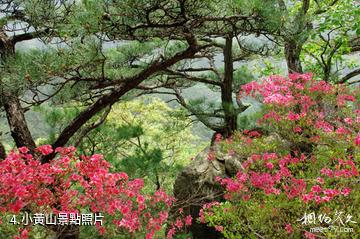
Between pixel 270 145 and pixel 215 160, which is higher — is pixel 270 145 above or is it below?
above

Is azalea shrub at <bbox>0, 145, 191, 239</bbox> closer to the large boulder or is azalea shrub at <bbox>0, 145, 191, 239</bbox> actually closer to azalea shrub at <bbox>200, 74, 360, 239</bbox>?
azalea shrub at <bbox>200, 74, 360, 239</bbox>

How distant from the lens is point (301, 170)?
3.77 meters

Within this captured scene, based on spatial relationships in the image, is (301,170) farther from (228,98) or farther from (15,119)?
(15,119)

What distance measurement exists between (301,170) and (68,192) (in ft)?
7.72

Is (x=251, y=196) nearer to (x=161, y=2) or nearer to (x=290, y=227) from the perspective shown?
(x=290, y=227)

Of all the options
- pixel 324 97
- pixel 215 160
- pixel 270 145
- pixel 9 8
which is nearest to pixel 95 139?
pixel 215 160

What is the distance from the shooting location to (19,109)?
4305mm

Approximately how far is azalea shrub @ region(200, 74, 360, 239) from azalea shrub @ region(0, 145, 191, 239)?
1019mm

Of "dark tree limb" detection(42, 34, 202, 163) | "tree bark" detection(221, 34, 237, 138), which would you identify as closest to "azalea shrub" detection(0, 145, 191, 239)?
"dark tree limb" detection(42, 34, 202, 163)

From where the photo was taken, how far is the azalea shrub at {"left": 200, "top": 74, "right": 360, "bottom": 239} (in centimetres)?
297

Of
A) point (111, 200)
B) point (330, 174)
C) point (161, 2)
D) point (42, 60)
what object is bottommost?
point (111, 200)

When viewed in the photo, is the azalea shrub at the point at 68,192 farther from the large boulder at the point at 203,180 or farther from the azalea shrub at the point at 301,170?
the large boulder at the point at 203,180

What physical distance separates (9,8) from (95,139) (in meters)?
3.15

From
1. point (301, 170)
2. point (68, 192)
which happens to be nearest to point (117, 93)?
point (68, 192)
